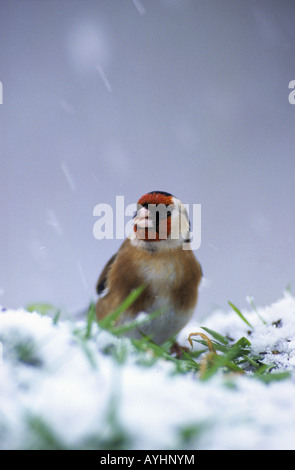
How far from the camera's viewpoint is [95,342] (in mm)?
368

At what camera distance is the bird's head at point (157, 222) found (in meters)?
0.80

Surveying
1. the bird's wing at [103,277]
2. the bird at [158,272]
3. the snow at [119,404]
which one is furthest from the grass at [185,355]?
the bird's wing at [103,277]

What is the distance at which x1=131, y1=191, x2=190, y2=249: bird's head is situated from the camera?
80 cm

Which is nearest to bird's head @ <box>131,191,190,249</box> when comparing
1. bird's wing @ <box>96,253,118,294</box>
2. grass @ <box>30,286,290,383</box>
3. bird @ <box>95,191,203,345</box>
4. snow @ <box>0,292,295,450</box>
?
bird @ <box>95,191,203,345</box>

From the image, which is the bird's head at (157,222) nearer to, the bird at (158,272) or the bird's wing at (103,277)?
the bird at (158,272)

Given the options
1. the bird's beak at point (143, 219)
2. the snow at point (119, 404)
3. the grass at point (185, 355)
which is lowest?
the snow at point (119, 404)

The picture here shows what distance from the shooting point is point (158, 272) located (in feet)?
2.59

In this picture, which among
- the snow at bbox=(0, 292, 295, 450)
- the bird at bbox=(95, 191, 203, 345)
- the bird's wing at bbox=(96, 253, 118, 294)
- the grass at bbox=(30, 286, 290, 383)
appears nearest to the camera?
the snow at bbox=(0, 292, 295, 450)

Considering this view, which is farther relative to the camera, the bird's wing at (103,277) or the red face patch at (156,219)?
the bird's wing at (103,277)

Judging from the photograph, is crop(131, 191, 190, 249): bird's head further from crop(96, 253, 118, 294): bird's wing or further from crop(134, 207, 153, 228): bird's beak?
crop(96, 253, 118, 294): bird's wing

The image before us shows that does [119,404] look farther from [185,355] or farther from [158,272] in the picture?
[158,272]
